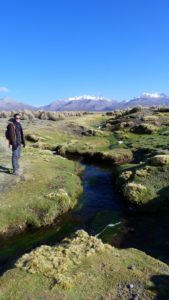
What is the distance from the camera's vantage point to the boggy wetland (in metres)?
17.0

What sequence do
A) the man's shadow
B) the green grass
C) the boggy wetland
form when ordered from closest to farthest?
the green grass
the boggy wetland
the man's shadow

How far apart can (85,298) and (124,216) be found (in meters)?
17.2

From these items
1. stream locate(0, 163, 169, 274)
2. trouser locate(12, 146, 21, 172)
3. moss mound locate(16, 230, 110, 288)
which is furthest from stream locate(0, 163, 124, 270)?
trouser locate(12, 146, 21, 172)

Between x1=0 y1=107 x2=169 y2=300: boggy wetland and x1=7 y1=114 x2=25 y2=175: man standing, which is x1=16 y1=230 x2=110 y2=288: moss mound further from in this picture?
x1=7 y1=114 x2=25 y2=175: man standing

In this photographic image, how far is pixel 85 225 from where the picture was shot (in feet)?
101

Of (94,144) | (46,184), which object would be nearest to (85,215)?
(46,184)

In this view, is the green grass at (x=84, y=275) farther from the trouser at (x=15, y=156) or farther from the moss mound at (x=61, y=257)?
the trouser at (x=15, y=156)

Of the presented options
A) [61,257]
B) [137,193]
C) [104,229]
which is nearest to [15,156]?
[137,193]

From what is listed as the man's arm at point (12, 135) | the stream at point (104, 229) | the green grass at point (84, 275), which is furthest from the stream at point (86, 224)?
the man's arm at point (12, 135)

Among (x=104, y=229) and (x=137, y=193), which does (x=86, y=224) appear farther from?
(x=137, y=193)

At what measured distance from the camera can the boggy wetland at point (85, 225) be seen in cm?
1695

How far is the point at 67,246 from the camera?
20.4 meters

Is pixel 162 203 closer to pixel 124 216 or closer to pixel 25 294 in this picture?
pixel 124 216

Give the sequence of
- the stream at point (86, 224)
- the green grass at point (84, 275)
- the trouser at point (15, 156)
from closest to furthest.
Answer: the green grass at point (84, 275) < the stream at point (86, 224) < the trouser at point (15, 156)
